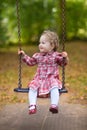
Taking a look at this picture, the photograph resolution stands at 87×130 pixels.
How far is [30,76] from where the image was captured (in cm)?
1055

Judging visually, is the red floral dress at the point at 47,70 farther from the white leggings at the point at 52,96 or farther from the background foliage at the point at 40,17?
the background foliage at the point at 40,17

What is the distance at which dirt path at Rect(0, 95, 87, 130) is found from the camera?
587 centimetres

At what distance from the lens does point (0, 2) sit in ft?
47.5

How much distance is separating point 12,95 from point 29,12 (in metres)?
11.3

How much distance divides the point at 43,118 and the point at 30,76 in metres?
4.22

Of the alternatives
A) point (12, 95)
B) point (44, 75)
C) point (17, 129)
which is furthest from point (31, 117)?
point (12, 95)

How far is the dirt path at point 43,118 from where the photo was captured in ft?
19.2

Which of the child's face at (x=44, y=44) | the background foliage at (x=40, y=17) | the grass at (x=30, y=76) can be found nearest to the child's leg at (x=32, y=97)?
the child's face at (x=44, y=44)

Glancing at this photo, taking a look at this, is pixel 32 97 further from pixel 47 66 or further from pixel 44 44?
pixel 44 44

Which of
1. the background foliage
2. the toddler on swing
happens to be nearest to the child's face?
the toddler on swing

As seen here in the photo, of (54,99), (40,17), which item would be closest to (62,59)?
(54,99)

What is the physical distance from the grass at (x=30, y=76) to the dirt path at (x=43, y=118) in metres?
0.55

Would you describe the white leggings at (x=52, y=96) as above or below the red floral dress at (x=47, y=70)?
below

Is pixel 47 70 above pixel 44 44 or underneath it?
underneath
